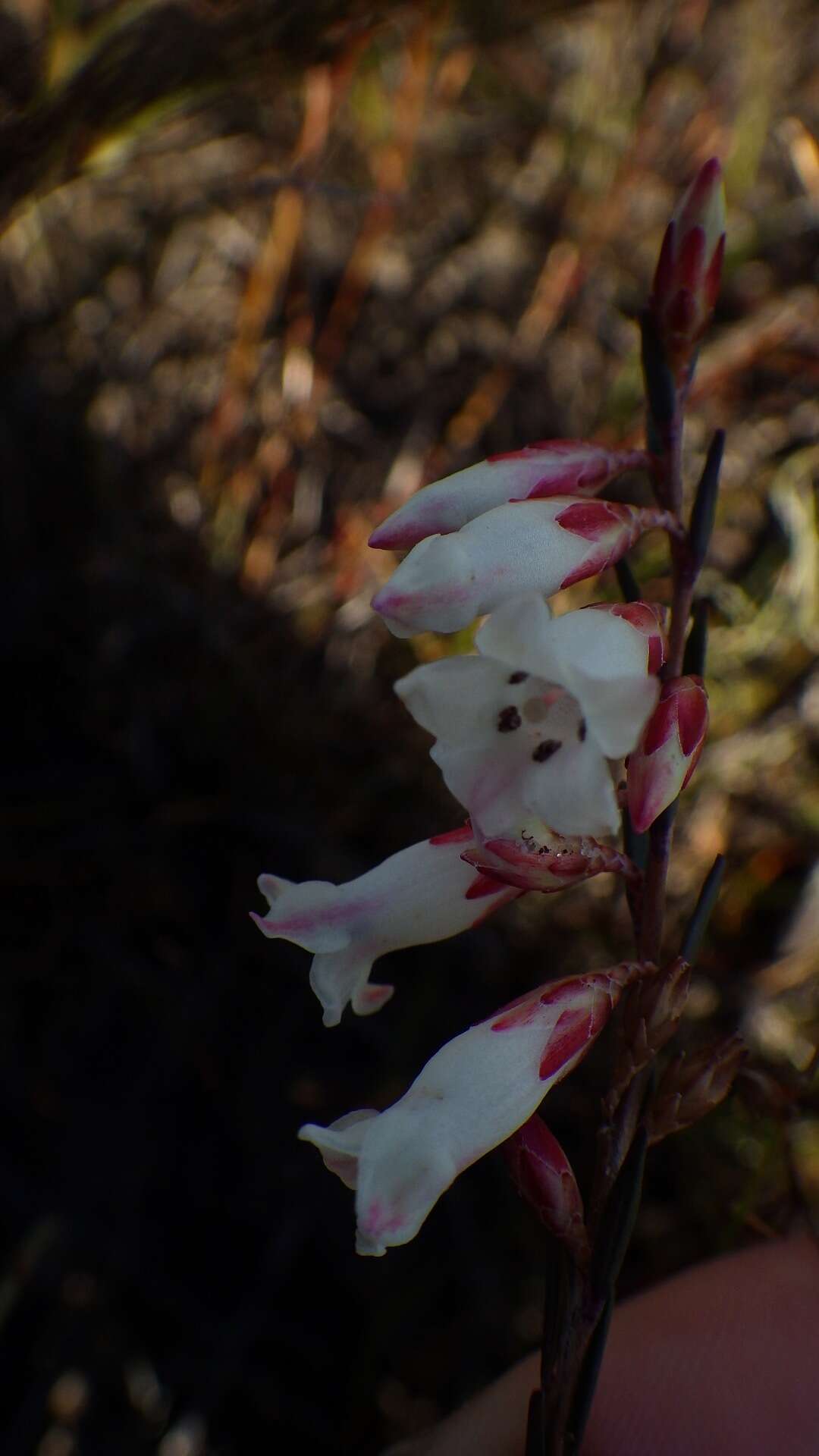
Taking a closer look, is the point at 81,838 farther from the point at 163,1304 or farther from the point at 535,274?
the point at 535,274

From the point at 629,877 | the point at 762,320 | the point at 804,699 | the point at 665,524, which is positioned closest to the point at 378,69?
the point at 762,320

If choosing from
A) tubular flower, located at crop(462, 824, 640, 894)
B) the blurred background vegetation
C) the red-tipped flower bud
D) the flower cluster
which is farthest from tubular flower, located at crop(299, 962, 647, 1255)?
the blurred background vegetation

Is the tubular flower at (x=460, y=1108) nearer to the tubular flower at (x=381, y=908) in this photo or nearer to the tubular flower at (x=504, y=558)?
the tubular flower at (x=381, y=908)

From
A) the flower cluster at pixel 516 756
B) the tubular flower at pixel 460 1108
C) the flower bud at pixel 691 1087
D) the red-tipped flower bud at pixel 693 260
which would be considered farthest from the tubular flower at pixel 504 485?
the flower bud at pixel 691 1087

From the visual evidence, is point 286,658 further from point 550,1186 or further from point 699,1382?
point 550,1186

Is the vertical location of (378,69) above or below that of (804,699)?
above

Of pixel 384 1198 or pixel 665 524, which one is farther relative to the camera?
pixel 665 524
